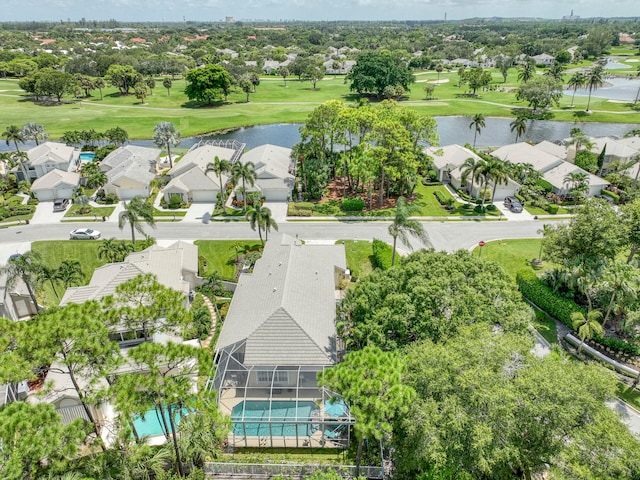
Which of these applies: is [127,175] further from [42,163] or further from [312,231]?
[312,231]

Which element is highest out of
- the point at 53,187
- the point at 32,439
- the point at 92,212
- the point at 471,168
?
the point at 32,439

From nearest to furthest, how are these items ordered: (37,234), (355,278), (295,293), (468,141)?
1. (295,293)
2. (355,278)
3. (37,234)
4. (468,141)

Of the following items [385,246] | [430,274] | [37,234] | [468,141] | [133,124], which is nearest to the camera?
[430,274]

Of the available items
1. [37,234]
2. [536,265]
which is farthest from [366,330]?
[37,234]

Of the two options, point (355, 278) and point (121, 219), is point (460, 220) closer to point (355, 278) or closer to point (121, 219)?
point (355, 278)

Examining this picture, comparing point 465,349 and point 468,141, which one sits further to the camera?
point 468,141

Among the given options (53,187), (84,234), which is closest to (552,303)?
(84,234)
